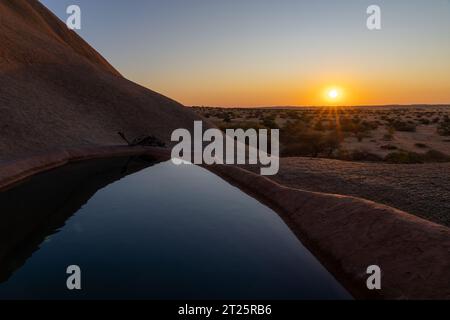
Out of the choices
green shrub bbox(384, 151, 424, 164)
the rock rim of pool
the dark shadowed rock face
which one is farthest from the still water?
green shrub bbox(384, 151, 424, 164)

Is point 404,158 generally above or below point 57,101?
below

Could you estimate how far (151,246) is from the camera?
909 cm

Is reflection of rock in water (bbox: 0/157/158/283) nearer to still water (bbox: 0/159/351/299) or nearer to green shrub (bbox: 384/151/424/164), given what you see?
still water (bbox: 0/159/351/299)

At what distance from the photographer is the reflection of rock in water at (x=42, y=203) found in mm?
8898

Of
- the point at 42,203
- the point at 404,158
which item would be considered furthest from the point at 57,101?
the point at 404,158

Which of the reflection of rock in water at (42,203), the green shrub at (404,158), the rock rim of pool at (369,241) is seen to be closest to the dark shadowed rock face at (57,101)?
the reflection of rock in water at (42,203)

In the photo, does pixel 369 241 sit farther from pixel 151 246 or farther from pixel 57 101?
pixel 57 101

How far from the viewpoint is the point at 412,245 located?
300 inches

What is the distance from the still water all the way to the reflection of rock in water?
3cm

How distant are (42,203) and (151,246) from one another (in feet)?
19.5

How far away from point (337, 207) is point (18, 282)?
8.02 meters

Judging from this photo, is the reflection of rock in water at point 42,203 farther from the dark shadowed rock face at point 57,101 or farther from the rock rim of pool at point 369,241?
the rock rim of pool at point 369,241

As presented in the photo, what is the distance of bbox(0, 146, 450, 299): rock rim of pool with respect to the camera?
6.79 metres
